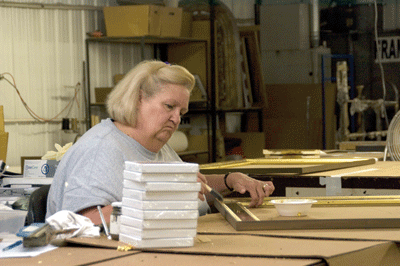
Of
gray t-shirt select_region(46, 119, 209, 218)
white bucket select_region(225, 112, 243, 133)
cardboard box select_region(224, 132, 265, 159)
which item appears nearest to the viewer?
gray t-shirt select_region(46, 119, 209, 218)

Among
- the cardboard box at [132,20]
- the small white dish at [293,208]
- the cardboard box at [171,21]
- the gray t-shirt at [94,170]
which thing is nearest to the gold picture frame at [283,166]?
the gray t-shirt at [94,170]

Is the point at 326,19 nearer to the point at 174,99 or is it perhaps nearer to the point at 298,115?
the point at 298,115

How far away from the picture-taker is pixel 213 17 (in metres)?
6.68

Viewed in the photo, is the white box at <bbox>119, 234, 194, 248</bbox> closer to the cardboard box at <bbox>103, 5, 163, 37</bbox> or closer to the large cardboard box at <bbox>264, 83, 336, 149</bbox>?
the cardboard box at <bbox>103, 5, 163, 37</bbox>

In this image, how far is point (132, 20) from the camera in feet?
19.5

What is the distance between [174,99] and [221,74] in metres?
4.74

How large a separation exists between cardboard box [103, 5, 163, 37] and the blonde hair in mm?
3788

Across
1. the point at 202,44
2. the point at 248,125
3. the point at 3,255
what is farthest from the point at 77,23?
the point at 3,255

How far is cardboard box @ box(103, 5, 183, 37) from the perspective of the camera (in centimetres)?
592

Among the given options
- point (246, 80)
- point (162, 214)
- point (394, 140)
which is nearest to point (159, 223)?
point (162, 214)

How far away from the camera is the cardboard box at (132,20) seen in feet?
19.4

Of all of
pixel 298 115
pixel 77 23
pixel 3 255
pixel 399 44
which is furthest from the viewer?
pixel 399 44

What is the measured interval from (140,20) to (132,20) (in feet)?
0.28

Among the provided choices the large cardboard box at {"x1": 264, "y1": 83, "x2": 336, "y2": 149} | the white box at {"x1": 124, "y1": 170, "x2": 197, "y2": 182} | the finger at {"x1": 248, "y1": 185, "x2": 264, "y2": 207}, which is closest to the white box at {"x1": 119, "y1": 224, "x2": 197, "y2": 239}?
the white box at {"x1": 124, "y1": 170, "x2": 197, "y2": 182}
